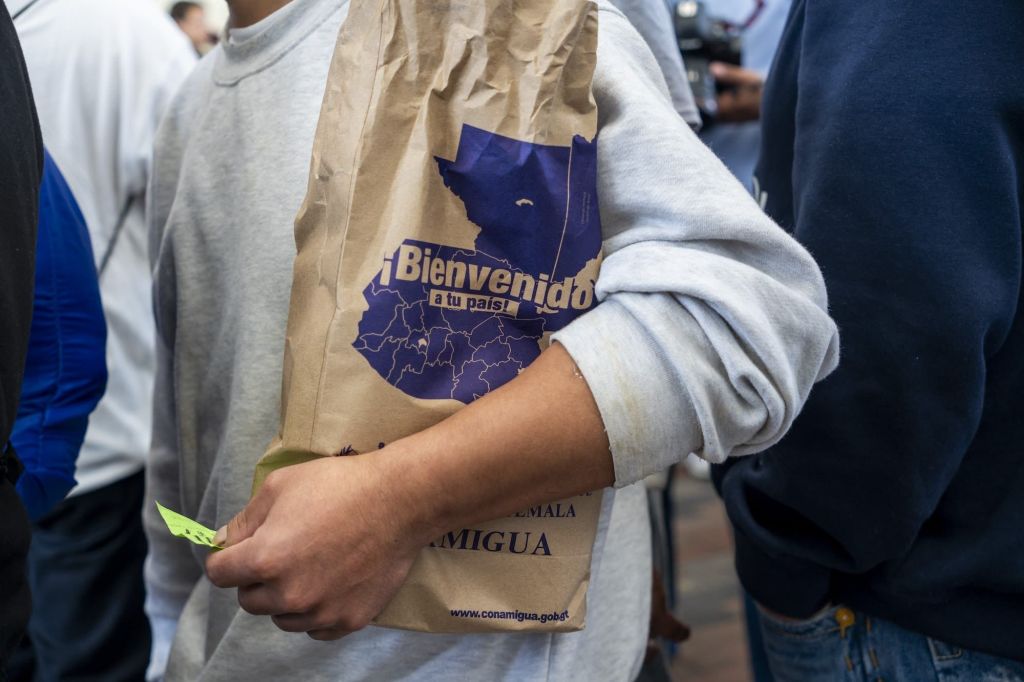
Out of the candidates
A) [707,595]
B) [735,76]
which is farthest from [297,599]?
[707,595]

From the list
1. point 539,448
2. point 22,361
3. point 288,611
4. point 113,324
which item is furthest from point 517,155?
point 113,324

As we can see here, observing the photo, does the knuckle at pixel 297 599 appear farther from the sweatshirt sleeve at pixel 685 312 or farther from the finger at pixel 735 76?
the finger at pixel 735 76

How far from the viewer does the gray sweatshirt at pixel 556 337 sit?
2.67ft

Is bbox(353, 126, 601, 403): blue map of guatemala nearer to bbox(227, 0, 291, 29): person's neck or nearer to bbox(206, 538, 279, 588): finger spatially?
bbox(206, 538, 279, 588): finger

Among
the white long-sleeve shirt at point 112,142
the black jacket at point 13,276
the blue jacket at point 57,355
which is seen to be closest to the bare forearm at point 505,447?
the black jacket at point 13,276

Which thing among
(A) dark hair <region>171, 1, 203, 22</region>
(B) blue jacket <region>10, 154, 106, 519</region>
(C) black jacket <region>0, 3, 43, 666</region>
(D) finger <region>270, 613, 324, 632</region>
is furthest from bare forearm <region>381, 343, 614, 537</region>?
(A) dark hair <region>171, 1, 203, 22</region>

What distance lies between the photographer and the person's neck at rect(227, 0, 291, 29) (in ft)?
3.61

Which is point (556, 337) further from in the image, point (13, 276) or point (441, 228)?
point (13, 276)

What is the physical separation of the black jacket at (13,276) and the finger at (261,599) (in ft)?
0.79

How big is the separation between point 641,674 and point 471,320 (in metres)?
0.71

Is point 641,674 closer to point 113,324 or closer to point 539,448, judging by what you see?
point 539,448

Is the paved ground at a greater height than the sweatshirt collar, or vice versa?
the sweatshirt collar

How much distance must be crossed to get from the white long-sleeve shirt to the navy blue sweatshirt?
1.36 metres

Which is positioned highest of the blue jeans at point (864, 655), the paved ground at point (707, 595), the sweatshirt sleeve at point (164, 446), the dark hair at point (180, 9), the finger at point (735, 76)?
the sweatshirt sleeve at point (164, 446)
